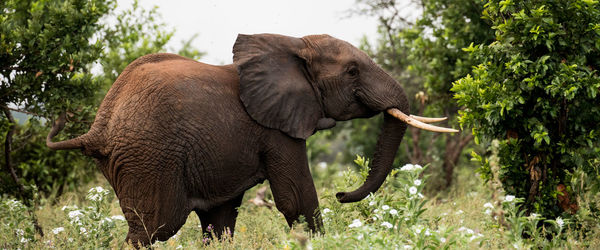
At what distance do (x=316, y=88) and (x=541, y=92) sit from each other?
2221 mm

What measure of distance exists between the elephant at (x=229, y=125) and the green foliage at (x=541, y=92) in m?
0.94

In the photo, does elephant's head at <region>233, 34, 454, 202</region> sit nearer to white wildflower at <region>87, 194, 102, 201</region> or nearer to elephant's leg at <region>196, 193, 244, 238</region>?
elephant's leg at <region>196, 193, 244, 238</region>

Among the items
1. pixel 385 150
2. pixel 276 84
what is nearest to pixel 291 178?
pixel 276 84

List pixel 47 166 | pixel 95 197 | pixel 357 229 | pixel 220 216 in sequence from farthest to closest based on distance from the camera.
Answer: pixel 47 166 < pixel 220 216 < pixel 95 197 < pixel 357 229

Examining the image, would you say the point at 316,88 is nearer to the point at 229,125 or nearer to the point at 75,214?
the point at 229,125

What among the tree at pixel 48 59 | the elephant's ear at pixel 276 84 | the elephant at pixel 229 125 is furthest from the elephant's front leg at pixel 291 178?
the tree at pixel 48 59

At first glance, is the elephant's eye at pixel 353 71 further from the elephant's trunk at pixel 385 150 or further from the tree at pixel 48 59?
the tree at pixel 48 59

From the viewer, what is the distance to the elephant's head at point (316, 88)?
5660 mm

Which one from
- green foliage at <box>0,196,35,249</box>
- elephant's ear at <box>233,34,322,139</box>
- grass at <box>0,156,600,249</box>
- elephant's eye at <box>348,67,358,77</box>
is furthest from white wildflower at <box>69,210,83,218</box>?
elephant's eye at <box>348,67,358,77</box>

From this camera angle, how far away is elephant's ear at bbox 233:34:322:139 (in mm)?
5609

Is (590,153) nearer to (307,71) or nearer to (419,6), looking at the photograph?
(307,71)

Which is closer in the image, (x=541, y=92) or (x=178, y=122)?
(x=178, y=122)

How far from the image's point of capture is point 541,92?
6168 millimetres

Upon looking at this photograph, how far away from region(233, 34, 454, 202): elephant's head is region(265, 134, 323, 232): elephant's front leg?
0.15 meters
